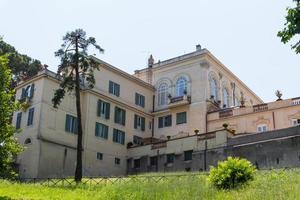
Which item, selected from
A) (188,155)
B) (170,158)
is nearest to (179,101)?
(170,158)

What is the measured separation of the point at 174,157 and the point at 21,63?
82.0 ft

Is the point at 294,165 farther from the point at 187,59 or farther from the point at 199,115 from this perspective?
the point at 187,59

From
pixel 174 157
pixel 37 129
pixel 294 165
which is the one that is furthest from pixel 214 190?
pixel 37 129

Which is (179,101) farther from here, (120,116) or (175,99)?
(120,116)

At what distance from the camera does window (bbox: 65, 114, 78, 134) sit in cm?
4569

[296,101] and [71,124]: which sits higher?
[296,101]

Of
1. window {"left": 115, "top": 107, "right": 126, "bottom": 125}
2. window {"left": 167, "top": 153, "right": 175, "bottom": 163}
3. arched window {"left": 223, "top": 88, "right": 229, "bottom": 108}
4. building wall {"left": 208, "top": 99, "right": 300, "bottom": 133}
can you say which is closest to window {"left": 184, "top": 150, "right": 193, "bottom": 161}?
window {"left": 167, "top": 153, "right": 175, "bottom": 163}

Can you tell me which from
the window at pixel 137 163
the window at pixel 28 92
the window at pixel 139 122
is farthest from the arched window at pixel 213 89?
the window at pixel 28 92

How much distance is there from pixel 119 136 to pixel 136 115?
4.30m

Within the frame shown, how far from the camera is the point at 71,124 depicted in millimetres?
46156

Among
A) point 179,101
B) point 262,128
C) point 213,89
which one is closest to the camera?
point 262,128

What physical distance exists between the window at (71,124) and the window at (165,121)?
11345mm

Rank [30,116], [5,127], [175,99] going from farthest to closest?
[175,99]
[30,116]
[5,127]

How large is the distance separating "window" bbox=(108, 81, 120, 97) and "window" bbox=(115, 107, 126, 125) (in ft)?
5.92
